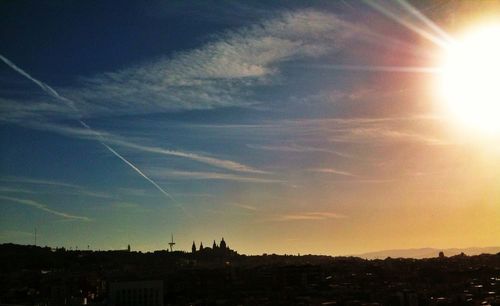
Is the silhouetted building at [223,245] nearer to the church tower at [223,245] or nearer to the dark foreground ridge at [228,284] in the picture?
the church tower at [223,245]

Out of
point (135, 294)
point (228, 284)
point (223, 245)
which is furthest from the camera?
point (223, 245)

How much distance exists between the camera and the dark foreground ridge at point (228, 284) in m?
23.5

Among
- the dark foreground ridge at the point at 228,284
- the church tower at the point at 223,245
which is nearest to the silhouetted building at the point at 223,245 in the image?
the church tower at the point at 223,245

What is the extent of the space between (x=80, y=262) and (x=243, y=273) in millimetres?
16230

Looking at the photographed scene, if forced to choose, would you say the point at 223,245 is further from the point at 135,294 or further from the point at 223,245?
the point at 135,294

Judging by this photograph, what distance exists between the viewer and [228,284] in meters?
38.0

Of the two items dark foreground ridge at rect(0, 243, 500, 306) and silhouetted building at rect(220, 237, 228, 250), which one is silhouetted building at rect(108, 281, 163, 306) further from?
silhouetted building at rect(220, 237, 228, 250)

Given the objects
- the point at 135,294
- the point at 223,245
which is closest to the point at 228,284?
the point at 135,294

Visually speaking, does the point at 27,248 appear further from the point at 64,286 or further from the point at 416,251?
the point at 416,251

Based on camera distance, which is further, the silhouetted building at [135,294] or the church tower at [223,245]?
the church tower at [223,245]

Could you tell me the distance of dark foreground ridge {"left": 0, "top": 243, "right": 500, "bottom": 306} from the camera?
2355 cm

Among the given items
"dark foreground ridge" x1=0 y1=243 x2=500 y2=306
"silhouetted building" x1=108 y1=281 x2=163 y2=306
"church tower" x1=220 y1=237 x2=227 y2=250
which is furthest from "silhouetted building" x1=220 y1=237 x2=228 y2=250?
"silhouetted building" x1=108 y1=281 x2=163 y2=306

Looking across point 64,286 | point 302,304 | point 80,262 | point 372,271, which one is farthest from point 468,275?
point 80,262

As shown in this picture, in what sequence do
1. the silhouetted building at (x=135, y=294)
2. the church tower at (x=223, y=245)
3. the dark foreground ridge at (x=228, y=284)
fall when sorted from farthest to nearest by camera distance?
the church tower at (x=223, y=245), the dark foreground ridge at (x=228, y=284), the silhouetted building at (x=135, y=294)
